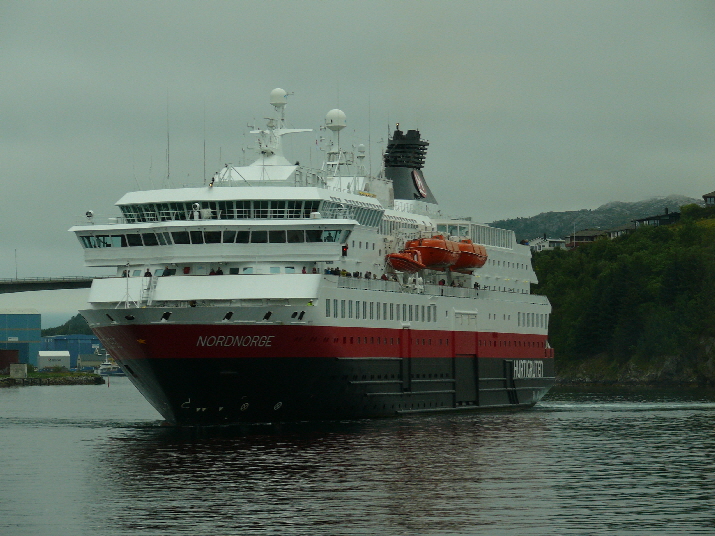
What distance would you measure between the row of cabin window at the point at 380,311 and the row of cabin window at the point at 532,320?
1167 cm

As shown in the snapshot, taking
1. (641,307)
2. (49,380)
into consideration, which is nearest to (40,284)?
(49,380)

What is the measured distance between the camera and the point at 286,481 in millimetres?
34500

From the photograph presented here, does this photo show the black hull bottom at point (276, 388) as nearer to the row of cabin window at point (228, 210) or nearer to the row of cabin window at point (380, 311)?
the row of cabin window at point (380, 311)

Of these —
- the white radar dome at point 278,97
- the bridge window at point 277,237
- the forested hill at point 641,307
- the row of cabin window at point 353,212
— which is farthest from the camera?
the forested hill at point 641,307

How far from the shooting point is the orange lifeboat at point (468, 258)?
64.5m

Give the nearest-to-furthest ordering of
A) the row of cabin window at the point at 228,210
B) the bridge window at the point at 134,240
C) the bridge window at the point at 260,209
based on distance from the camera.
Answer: the row of cabin window at the point at 228,210
the bridge window at the point at 260,209
the bridge window at the point at 134,240

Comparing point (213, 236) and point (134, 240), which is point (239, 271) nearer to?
point (213, 236)

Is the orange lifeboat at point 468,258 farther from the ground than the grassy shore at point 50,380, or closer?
farther from the ground

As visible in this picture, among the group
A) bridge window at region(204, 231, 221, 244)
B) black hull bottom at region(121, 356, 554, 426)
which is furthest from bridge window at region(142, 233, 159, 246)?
black hull bottom at region(121, 356, 554, 426)

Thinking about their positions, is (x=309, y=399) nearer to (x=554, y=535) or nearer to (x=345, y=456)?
(x=345, y=456)

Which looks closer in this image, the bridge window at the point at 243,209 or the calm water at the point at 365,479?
the calm water at the point at 365,479

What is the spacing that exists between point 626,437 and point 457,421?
9.14 meters

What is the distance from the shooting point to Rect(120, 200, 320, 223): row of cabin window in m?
51.7

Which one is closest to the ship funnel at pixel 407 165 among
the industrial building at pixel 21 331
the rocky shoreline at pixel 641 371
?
the rocky shoreline at pixel 641 371
